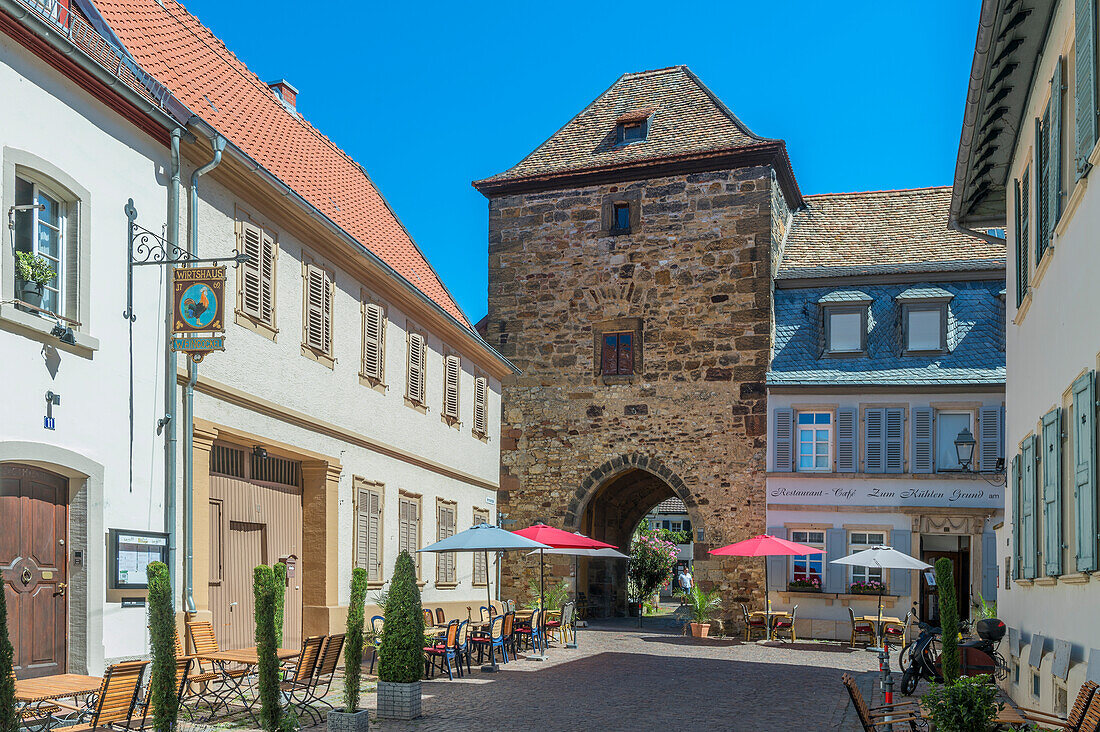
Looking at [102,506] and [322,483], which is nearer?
[102,506]

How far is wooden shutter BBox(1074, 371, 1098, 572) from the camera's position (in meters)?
8.16

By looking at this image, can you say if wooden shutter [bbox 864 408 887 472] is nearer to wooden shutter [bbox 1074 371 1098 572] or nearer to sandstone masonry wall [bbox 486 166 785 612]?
sandstone masonry wall [bbox 486 166 785 612]

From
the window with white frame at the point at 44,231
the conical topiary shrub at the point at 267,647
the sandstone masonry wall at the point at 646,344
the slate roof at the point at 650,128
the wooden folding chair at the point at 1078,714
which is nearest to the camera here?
the wooden folding chair at the point at 1078,714

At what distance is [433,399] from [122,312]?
10507 millimetres

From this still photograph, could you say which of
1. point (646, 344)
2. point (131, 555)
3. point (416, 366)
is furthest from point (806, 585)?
point (131, 555)

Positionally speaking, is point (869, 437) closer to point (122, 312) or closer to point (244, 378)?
point (244, 378)

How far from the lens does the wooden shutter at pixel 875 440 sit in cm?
2622

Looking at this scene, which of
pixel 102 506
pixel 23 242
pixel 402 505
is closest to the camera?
pixel 23 242

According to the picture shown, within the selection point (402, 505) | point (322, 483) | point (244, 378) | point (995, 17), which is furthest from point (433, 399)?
point (995, 17)

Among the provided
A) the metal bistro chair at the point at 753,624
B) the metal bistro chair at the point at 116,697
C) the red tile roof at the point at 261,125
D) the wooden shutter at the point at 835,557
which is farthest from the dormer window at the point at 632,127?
the metal bistro chair at the point at 116,697

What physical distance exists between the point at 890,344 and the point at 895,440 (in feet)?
7.65

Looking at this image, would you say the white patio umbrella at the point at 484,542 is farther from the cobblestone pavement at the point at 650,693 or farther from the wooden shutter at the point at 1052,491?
the wooden shutter at the point at 1052,491

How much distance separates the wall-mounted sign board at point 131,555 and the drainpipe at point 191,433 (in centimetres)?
47

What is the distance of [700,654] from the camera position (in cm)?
2131
